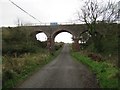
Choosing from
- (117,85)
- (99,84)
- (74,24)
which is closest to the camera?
(117,85)

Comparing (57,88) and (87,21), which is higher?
(87,21)

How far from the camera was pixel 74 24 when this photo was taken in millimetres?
72188

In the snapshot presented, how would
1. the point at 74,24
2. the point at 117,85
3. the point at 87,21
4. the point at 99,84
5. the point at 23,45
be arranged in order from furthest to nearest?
1. the point at 74,24
2. the point at 87,21
3. the point at 23,45
4. the point at 99,84
5. the point at 117,85

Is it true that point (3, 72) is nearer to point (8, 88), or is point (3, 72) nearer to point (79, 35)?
point (8, 88)

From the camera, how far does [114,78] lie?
43.9 feet

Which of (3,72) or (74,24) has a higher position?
(74,24)

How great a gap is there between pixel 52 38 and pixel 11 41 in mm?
26817

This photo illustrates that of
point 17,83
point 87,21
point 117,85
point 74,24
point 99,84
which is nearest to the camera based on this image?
point 117,85

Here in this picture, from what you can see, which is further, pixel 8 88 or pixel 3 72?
pixel 3 72

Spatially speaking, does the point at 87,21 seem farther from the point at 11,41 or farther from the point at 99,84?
the point at 99,84

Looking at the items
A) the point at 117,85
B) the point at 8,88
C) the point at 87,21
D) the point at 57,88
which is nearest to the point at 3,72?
the point at 8,88

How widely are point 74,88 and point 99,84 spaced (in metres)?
1.45

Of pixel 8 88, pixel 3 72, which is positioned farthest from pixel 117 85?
pixel 3 72

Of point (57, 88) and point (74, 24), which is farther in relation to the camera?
point (74, 24)
